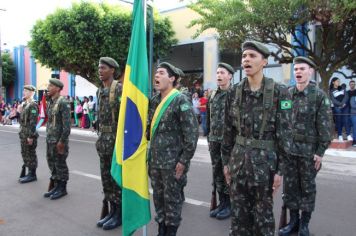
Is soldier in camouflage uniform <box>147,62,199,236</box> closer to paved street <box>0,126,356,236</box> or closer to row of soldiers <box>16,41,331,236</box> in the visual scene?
row of soldiers <box>16,41,331,236</box>

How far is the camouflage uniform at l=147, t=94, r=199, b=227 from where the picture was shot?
3754 millimetres

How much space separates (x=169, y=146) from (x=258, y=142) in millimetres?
1041

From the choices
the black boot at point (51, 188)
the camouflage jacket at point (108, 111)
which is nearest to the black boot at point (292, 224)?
the camouflage jacket at point (108, 111)

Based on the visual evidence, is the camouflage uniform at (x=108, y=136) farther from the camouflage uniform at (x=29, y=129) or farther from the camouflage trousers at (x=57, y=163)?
the camouflage uniform at (x=29, y=129)

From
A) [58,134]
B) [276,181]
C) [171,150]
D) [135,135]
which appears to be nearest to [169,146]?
[171,150]

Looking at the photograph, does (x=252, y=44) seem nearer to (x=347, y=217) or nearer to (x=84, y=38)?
(x=347, y=217)

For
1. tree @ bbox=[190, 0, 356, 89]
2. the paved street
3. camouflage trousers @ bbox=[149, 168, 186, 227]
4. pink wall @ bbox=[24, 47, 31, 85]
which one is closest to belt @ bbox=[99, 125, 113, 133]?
camouflage trousers @ bbox=[149, 168, 186, 227]

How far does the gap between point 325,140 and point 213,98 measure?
1605 mm

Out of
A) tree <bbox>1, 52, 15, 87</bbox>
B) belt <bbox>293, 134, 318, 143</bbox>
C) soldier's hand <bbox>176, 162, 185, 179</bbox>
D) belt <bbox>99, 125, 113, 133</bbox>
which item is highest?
tree <bbox>1, 52, 15, 87</bbox>

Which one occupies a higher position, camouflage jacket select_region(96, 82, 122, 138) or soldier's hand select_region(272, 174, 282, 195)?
camouflage jacket select_region(96, 82, 122, 138)

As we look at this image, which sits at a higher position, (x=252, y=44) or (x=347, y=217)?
(x=252, y=44)

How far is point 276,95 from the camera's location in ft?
10.1

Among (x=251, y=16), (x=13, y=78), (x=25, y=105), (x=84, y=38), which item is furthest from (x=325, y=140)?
(x=13, y=78)

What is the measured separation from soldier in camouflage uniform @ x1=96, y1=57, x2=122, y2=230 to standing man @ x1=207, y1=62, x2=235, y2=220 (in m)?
1.28
